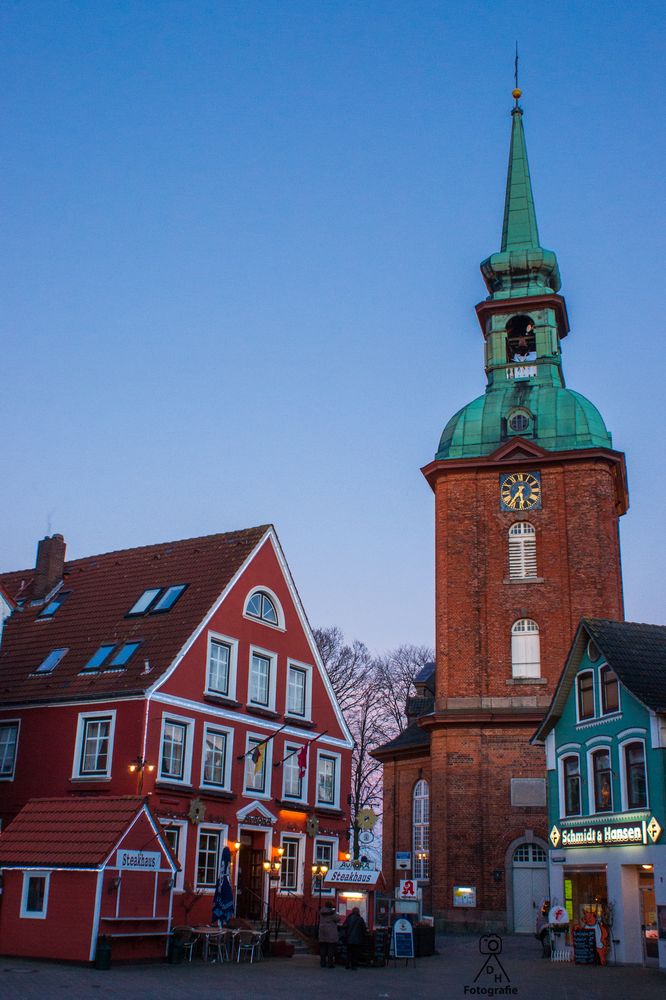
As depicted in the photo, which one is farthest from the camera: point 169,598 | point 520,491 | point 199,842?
point 520,491

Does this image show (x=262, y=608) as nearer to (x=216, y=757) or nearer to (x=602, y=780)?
(x=216, y=757)

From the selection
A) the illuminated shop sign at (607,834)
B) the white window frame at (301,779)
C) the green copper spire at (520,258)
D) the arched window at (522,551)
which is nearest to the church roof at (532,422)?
the arched window at (522,551)

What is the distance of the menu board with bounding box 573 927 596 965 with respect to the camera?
28.0m

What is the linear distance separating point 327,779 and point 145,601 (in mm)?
8305

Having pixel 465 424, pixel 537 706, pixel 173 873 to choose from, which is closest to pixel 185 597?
pixel 173 873

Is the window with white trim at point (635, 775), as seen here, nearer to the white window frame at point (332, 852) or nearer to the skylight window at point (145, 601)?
the white window frame at point (332, 852)

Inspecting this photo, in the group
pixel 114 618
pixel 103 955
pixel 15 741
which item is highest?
pixel 114 618

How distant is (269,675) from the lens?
3350cm

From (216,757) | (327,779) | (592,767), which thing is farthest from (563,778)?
(216,757)

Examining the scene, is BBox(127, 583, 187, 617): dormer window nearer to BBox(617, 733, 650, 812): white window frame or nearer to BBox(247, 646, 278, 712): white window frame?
BBox(247, 646, 278, 712): white window frame

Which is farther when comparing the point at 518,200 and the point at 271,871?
the point at 518,200

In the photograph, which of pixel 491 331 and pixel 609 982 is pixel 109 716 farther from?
pixel 491 331

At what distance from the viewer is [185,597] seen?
32000 millimetres

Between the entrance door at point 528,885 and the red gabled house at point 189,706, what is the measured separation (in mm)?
9862
